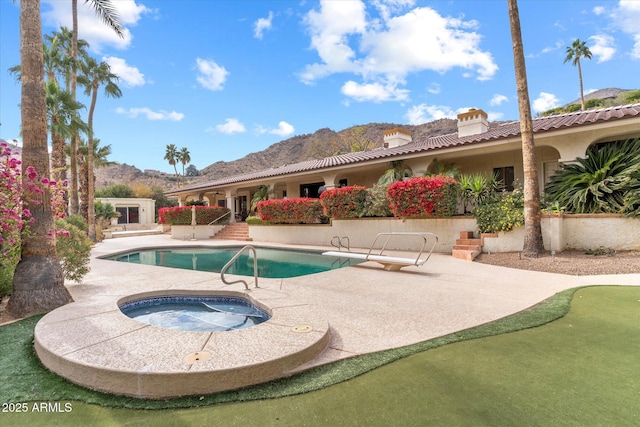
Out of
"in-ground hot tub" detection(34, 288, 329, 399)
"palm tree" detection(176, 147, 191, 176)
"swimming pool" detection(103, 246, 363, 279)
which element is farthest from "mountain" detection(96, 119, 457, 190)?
"in-ground hot tub" detection(34, 288, 329, 399)

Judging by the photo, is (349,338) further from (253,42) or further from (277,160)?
(277,160)

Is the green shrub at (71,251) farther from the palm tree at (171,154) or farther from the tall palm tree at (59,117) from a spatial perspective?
the palm tree at (171,154)

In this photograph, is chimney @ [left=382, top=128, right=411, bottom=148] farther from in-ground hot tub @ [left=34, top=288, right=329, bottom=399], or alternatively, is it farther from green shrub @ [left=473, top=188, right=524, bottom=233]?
in-ground hot tub @ [left=34, top=288, right=329, bottom=399]

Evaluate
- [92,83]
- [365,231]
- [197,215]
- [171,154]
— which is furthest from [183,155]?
[365,231]

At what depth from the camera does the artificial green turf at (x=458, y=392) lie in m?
2.54

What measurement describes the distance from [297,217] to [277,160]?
63.2 m

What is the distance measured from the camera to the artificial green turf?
100 inches

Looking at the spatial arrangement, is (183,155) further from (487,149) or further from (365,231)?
(487,149)

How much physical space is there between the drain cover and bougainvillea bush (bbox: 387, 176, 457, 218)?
10.6 meters

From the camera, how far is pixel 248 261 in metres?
13.5

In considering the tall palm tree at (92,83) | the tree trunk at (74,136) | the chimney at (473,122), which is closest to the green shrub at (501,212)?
the chimney at (473,122)

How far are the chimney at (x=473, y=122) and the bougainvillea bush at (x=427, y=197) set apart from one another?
5.31 meters

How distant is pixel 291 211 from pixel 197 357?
1512 cm

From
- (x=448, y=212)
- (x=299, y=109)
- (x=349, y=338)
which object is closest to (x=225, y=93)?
(x=299, y=109)
